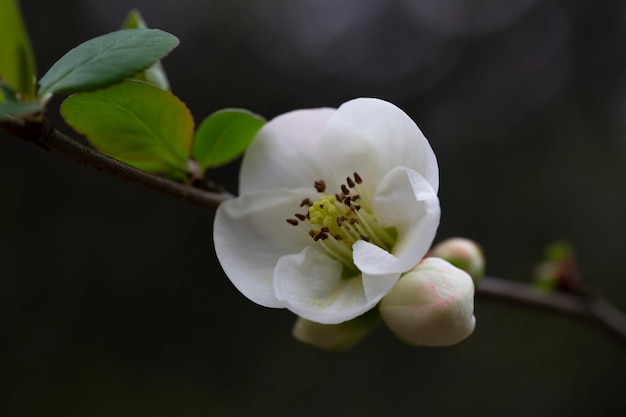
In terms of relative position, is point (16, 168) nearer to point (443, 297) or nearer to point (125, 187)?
point (125, 187)

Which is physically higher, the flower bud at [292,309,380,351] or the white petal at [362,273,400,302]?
the white petal at [362,273,400,302]

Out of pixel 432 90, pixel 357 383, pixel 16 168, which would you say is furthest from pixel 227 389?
pixel 432 90

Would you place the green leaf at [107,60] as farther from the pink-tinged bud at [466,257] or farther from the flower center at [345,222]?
the pink-tinged bud at [466,257]

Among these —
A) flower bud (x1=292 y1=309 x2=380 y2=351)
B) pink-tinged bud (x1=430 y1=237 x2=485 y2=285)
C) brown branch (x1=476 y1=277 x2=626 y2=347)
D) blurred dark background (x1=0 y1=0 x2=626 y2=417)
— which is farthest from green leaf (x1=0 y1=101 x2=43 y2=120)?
blurred dark background (x1=0 y1=0 x2=626 y2=417)

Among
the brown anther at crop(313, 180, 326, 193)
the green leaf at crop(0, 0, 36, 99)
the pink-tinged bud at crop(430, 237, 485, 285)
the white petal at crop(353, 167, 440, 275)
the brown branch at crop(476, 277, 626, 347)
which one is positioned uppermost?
the green leaf at crop(0, 0, 36, 99)

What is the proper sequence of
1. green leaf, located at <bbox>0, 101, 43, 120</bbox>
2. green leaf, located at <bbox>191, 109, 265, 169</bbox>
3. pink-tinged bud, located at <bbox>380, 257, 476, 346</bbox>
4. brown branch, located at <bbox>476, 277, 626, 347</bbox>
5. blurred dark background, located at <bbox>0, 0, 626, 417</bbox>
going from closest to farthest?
1. green leaf, located at <bbox>0, 101, 43, 120</bbox>
2. pink-tinged bud, located at <bbox>380, 257, 476, 346</bbox>
3. green leaf, located at <bbox>191, 109, 265, 169</bbox>
4. brown branch, located at <bbox>476, 277, 626, 347</bbox>
5. blurred dark background, located at <bbox>0, 0, 626, 417</bbox>

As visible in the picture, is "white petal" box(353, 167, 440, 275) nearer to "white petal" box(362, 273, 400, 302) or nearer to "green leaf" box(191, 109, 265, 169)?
"white petal" box(362, 273, 400, 302)

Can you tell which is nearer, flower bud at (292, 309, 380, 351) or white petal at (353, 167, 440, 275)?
white petal at (353, 167, 440, 275)
